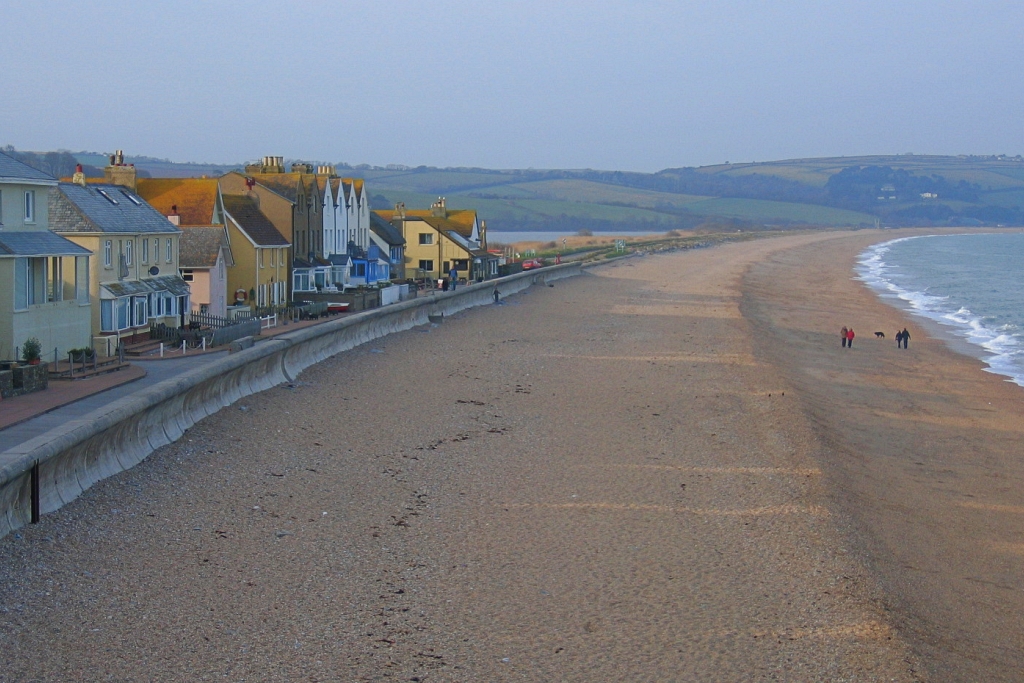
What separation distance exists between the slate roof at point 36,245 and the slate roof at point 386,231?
3380 cm

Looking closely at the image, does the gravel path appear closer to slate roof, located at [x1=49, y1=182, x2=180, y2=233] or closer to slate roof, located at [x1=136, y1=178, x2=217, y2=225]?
slate roof, located at [x1=49, y1=182, x2=180, y2=233]

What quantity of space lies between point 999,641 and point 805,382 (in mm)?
16296

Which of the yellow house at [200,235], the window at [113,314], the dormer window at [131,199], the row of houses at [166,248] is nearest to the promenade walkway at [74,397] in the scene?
the row of houses at [166,248]

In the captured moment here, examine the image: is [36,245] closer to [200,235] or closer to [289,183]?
[200,235]

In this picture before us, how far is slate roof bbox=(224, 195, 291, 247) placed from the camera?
41959 millimetres

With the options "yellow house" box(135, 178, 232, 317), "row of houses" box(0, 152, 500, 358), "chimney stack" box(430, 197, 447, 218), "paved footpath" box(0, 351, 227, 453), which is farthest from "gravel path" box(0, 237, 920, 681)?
"chimney stack" box(430, 197, 447, 218)

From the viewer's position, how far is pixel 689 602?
389 inches

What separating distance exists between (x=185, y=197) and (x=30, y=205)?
552 inches

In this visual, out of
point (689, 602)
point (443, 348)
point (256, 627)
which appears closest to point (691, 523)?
point (689, 602)

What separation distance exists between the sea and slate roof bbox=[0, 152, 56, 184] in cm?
2448

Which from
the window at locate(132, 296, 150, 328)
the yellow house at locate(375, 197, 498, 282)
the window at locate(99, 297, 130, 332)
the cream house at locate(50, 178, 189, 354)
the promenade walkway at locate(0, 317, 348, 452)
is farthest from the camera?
the yellow house at locate(375, 197, 498, 282)

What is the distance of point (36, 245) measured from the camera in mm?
25297

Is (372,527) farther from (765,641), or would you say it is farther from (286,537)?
(765,641)

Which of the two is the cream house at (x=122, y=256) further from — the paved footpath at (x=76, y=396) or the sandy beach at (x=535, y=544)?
the sandy beach at (x=535, y=544)
